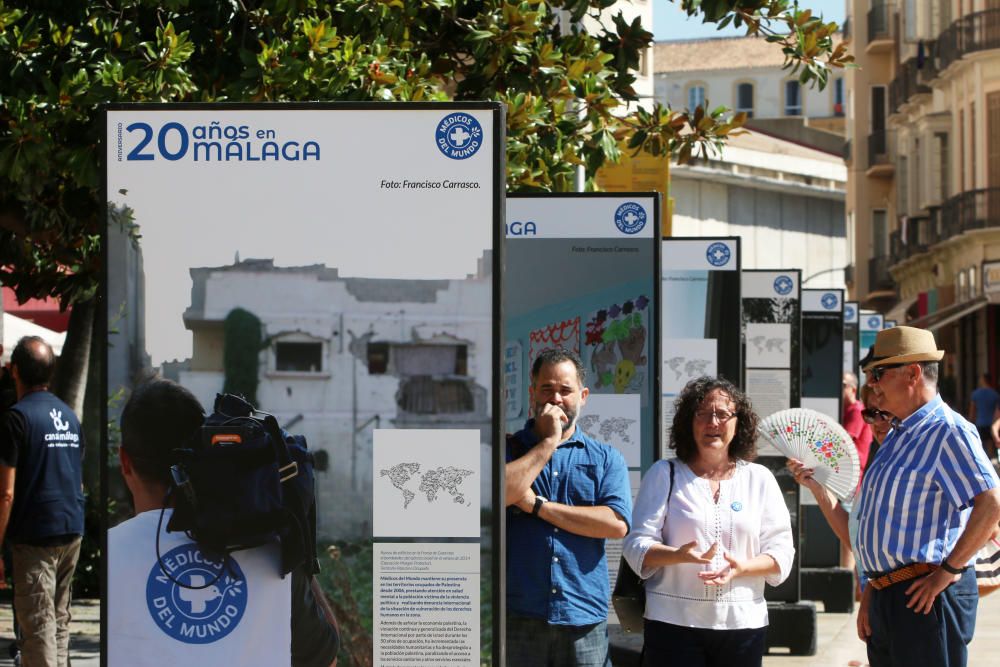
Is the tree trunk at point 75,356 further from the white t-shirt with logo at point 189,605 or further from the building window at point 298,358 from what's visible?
the building window at point 298,358

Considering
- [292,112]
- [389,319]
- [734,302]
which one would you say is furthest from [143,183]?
[734,302]

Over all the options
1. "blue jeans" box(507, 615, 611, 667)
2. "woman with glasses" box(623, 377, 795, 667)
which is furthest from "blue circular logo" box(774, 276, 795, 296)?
"blue jeans" box(507, 615, 611, 667)

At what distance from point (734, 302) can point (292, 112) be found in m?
5.68

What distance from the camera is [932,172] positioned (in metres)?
51.5

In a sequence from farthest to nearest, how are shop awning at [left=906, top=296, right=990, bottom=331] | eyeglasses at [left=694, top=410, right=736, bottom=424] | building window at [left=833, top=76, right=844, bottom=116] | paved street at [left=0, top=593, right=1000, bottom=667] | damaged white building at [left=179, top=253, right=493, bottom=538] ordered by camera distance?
1. building window at [left=833, top=76, right=844, bottom=116]
2. shop awning at [left=906, top=296, right=990, bottom=331]
3. paved street at [left=0, top=593, right=1000, bottom=667]
4. eyeglasses at [left=694, top=410, right=736, bottom=424]
5. damaged white building at [left=179, top=253, right=493, bottom=538]

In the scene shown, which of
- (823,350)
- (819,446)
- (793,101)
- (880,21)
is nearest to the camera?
(819,446)

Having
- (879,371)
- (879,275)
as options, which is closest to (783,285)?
(879,371)

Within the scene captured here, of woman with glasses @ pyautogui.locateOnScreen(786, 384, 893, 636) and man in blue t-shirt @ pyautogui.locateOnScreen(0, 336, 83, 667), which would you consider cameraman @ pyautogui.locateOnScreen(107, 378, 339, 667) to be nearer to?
woman with glasses @ pyautogui.locateOnScreen(786, 384, 893, 636)

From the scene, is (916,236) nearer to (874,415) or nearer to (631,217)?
(631,217)

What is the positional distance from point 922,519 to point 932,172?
1818 inches

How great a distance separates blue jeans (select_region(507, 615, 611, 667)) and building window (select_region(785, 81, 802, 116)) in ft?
351

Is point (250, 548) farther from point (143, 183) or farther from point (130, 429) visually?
point (143, 183)

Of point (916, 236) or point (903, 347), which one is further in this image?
point (916, 236)

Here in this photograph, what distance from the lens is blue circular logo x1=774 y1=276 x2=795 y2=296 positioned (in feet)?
45.1
